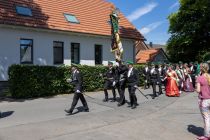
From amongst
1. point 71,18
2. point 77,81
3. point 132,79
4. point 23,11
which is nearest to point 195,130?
point 77,81

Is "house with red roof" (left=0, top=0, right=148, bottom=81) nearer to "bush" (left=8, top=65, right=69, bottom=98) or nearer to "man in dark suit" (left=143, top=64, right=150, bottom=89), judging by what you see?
"bush" (left=8, top=65, right=69, bottom=98)

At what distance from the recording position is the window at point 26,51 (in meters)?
22.4

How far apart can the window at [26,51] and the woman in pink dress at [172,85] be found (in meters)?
8.33

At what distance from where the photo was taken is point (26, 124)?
1105 centimetres

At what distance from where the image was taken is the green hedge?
17188 millimetres

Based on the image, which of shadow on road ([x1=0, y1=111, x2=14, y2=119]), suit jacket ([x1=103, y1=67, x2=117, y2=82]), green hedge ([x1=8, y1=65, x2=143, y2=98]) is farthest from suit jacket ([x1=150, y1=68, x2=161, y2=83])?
shadow on road ([x1=0, y1=111, x2=14, y2=119])

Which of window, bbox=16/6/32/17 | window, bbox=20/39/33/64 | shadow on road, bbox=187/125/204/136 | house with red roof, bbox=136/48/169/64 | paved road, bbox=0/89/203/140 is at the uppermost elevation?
window, bbox=16/6/32/17

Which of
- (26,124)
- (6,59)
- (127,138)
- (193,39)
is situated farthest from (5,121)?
(193,39)

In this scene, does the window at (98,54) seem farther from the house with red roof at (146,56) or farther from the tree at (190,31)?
the tree at (190,31)

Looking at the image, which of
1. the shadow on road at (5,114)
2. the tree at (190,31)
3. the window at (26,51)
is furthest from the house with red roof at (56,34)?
the tree at (190,31)

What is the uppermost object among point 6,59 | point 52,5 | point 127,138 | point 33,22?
point 52,5

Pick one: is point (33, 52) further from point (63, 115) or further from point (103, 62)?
point (63, 115)

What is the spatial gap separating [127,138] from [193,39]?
36.1 meters

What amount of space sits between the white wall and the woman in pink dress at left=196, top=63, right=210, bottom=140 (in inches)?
569
